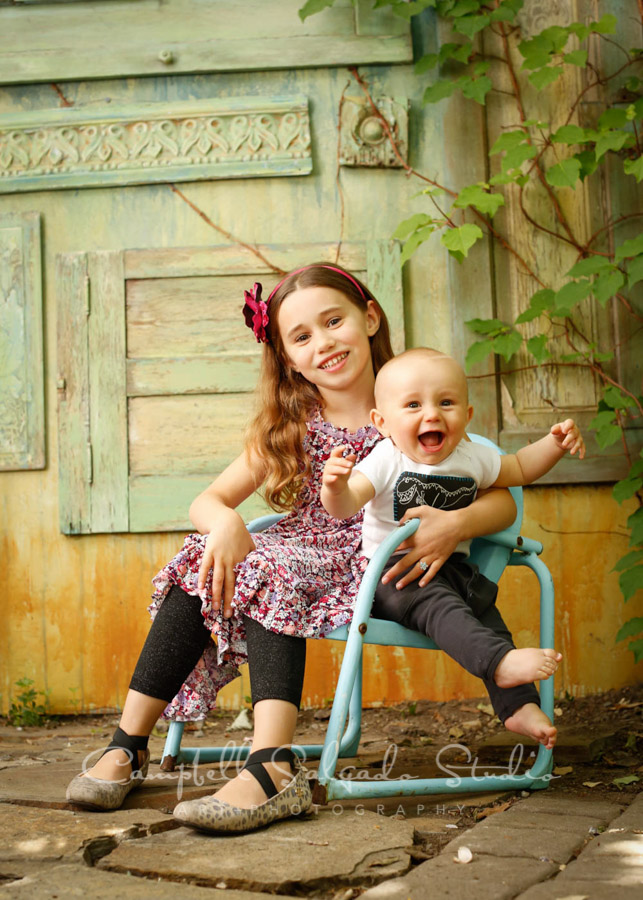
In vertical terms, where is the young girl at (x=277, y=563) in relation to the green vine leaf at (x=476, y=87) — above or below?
below

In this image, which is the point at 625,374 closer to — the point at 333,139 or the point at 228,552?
the point at 333,139

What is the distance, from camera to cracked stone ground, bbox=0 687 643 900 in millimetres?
1367

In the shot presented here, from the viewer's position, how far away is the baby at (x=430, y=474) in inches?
71.8

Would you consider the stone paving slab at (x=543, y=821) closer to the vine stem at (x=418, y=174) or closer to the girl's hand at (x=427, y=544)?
the girl's hand at (x=427, y=544)

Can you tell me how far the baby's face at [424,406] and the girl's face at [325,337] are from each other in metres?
0.22

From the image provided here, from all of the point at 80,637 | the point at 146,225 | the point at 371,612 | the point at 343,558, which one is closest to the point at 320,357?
the point at 343,558

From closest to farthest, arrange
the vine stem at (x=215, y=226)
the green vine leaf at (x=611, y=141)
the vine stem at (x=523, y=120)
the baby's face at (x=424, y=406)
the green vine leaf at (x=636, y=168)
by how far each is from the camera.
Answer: the baby's face at (x=424, y=406) < the green vine leaf at (x=636, y=168) < the green vine leaf at (x=611, y=141) < the vine stem at (x=523, y=120) < the vine stem at (x=215, y=226)

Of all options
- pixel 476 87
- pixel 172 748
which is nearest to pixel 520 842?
pixel 172 748

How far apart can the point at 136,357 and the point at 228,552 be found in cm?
169

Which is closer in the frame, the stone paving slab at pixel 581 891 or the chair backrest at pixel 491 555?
the stone paving slab at pixel 581 891

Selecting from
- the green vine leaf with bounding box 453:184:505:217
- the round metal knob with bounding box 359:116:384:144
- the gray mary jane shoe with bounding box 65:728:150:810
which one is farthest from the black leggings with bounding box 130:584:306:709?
the round metal knob with bounding box 359:116:384:144

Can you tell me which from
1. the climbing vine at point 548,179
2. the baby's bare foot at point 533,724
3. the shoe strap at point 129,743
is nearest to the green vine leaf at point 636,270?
the climbing vine at point 548,179

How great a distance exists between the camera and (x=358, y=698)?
7.48ft

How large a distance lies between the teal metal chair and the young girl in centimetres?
6
